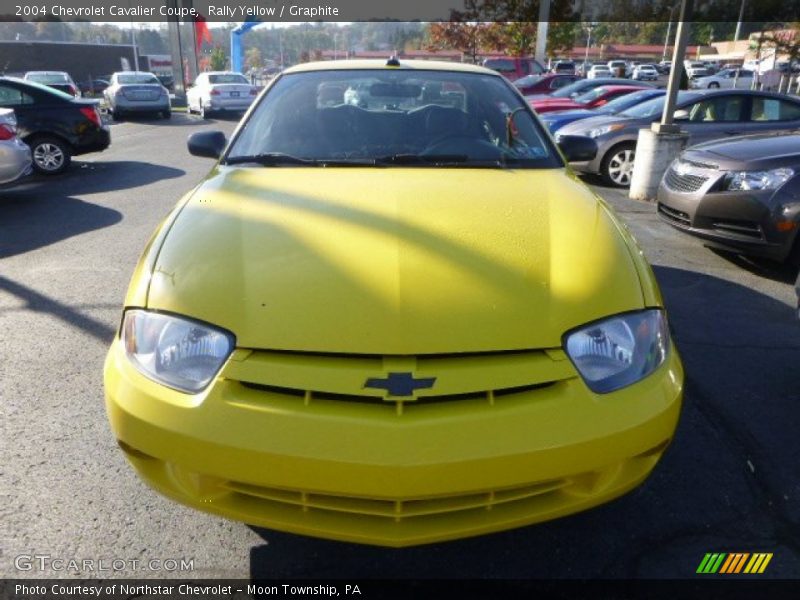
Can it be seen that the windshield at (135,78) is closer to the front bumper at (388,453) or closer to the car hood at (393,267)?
the car hood at (393,267)

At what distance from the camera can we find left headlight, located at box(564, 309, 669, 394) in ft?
5.83

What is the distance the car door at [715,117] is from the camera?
827 cm

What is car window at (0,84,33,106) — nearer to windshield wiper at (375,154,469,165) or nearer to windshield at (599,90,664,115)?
windshield wiper at (375,154,469,165)

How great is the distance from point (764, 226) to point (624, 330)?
354 cm

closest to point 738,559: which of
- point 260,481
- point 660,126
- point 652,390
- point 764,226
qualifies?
point 652,390

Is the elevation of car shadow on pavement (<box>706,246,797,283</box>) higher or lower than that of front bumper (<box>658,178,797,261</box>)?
lower

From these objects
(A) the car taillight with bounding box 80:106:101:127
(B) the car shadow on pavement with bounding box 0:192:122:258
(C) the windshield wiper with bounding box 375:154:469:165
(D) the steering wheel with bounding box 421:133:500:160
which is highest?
(D) the steering wheel with bounding box 421:133:500:160

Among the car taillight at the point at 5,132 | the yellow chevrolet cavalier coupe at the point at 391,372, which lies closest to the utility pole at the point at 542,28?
the car taillight at the point at 5,132

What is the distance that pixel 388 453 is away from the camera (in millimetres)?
1589

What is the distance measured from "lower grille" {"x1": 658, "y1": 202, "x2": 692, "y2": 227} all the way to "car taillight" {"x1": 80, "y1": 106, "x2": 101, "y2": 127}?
8603 millimetres

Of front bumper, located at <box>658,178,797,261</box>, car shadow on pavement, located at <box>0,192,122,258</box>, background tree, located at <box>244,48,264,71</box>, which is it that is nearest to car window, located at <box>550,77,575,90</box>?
front bumper, located at <box>658,178,797,261</box>

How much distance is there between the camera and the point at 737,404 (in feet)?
9.82

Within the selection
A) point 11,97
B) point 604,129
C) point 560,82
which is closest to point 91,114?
point 11,97

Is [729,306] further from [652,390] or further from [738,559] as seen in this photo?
[652,390]
